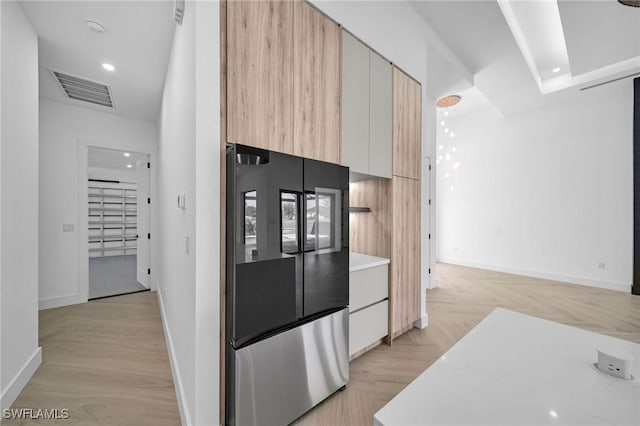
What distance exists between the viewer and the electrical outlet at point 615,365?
2.43 ft

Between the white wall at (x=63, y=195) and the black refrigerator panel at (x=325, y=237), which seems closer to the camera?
the black refrigerator panel at (x=325, y=237)

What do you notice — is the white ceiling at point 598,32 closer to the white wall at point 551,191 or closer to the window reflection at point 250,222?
the white wall at point 551,191

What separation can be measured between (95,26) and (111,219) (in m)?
7.65

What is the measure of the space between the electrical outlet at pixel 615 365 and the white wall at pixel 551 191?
209 inches

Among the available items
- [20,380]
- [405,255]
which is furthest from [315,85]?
[20,380]

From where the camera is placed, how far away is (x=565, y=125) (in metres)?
4.74

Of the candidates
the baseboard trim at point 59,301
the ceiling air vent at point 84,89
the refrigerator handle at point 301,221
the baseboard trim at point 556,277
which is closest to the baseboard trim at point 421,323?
the refrigerator handle at point 301,221

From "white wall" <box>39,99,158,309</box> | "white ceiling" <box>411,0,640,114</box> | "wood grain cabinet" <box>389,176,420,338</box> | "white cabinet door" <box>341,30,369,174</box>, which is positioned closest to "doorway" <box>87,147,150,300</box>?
"white wall" <box>39,99,158,309</box>

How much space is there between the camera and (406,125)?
2.72 meters

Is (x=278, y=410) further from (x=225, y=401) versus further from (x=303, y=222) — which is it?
(x=303, y=222)

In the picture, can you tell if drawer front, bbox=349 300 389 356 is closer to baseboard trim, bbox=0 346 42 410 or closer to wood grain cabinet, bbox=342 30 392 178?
wood grain cabinet, bbox=342 30 392 178

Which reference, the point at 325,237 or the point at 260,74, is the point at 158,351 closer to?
the point at 325,237

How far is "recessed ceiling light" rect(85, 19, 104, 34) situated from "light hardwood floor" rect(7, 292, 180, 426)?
2.98 meters

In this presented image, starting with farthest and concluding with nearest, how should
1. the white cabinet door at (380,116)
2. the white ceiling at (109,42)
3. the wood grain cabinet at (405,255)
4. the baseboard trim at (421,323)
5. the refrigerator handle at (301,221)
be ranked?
the baseboard trim at (421,323) → the wood grain cabinet at (405,255) → the white cabinet door at (380,116) → the white ceiling at (109,42) → the refrigerator handle at (301,221)
